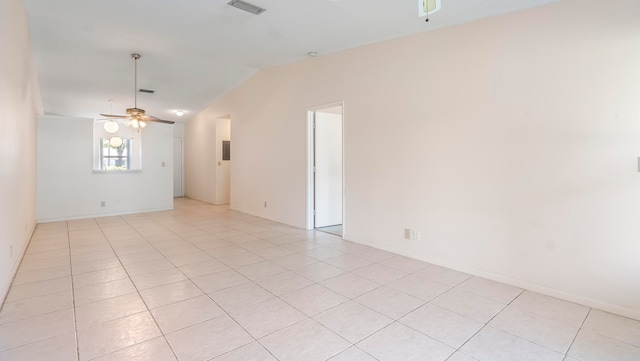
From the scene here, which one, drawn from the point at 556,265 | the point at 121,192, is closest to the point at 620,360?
the point at 556,265

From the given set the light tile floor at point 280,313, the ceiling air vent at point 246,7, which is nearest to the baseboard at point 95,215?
the light tile floor at point 280,313

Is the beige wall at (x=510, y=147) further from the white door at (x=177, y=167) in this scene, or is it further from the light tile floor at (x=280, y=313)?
the white door at (x=177, y=167)

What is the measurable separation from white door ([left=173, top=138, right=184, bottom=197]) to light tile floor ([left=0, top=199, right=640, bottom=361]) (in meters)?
6.56

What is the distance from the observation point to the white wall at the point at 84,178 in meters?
5.97

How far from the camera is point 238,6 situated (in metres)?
3.22

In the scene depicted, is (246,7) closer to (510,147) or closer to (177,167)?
(510,147)

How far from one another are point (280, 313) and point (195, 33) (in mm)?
3629

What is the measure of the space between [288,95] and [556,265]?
4536mm

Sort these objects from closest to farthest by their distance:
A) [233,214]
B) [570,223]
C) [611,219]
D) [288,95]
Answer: [611,219] → [570,223] → [288,95] → [233,214]

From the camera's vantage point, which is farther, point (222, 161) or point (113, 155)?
point (113, 155)

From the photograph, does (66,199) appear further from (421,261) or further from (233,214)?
(421,261)

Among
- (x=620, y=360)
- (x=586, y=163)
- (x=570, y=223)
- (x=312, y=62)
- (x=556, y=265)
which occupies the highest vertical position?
(x=312, y=62)

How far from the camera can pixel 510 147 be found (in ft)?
9.64

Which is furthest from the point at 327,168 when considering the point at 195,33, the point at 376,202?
the point at 195,33
